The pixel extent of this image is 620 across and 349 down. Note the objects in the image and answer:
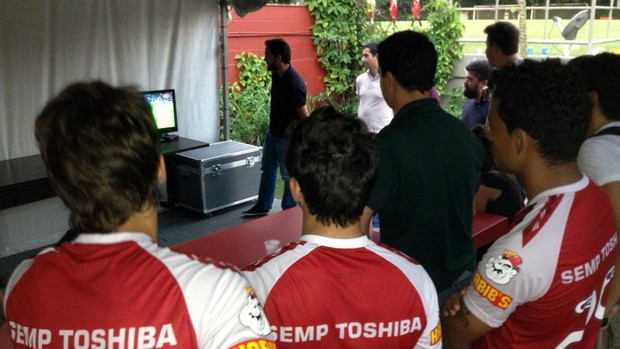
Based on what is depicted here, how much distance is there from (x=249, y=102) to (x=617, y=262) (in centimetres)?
606

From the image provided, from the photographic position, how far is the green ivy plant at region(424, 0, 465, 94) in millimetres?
8992

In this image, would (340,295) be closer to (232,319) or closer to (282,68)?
(232,319)

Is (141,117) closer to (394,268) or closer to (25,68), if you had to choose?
(394,268)

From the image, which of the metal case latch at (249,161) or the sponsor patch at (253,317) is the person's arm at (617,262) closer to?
the sponsor patch at (253,317)

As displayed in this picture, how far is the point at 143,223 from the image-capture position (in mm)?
907

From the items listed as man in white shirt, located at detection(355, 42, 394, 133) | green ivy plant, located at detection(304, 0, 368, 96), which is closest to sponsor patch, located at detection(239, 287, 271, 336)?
man in white shirt, located at detection(355, 42, 394, 133)

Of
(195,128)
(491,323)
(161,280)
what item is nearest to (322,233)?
(161,280)

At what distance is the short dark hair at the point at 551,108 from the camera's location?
1220mm

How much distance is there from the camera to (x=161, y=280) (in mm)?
827

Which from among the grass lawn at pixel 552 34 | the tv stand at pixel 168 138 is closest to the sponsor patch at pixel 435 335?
the tv stand at pixel 168 138

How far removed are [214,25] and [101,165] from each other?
5037 mm

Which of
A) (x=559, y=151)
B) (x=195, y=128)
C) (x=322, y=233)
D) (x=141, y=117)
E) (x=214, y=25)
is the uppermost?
(x=214, y=25)

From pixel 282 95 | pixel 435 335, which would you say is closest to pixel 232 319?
pixel 435 335

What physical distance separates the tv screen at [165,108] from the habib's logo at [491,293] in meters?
4.22
